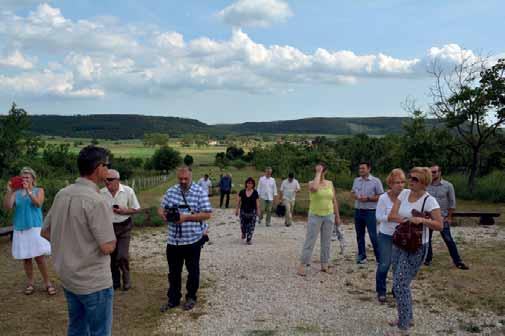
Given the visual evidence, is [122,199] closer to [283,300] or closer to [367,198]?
[283,300]

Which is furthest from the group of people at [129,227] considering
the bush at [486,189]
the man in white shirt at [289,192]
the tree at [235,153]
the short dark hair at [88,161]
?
the tree at [235,153]

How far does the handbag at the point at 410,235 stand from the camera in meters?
4.73

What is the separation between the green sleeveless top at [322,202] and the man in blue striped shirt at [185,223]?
2090 millimetres

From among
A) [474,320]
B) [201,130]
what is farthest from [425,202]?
[201,130]

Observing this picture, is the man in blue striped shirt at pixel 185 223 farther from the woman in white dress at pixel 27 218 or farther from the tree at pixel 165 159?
the tree at pixel 165 159

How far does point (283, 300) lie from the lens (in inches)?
250

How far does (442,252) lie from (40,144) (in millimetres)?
31801

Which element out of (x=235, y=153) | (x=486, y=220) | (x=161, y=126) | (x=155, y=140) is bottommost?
(x=235, y=153)

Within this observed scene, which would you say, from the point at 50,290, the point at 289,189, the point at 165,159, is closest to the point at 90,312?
the point at 50,290

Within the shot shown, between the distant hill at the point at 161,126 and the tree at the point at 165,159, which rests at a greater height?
the distant hill at the point at 161,126

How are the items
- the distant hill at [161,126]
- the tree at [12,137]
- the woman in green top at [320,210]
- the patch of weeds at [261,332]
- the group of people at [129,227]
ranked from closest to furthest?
the group of people at [129,227], the patch of weeds at [261,332], the woman in green top at [320,210], the tree at [12,137], the distant hill at [161,126]

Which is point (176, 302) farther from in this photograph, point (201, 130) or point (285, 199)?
point (201, 130)

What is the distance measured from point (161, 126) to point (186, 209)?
102 metres

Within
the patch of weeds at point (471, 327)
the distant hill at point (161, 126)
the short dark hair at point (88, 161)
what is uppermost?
the distant hill at point (161, 126)
